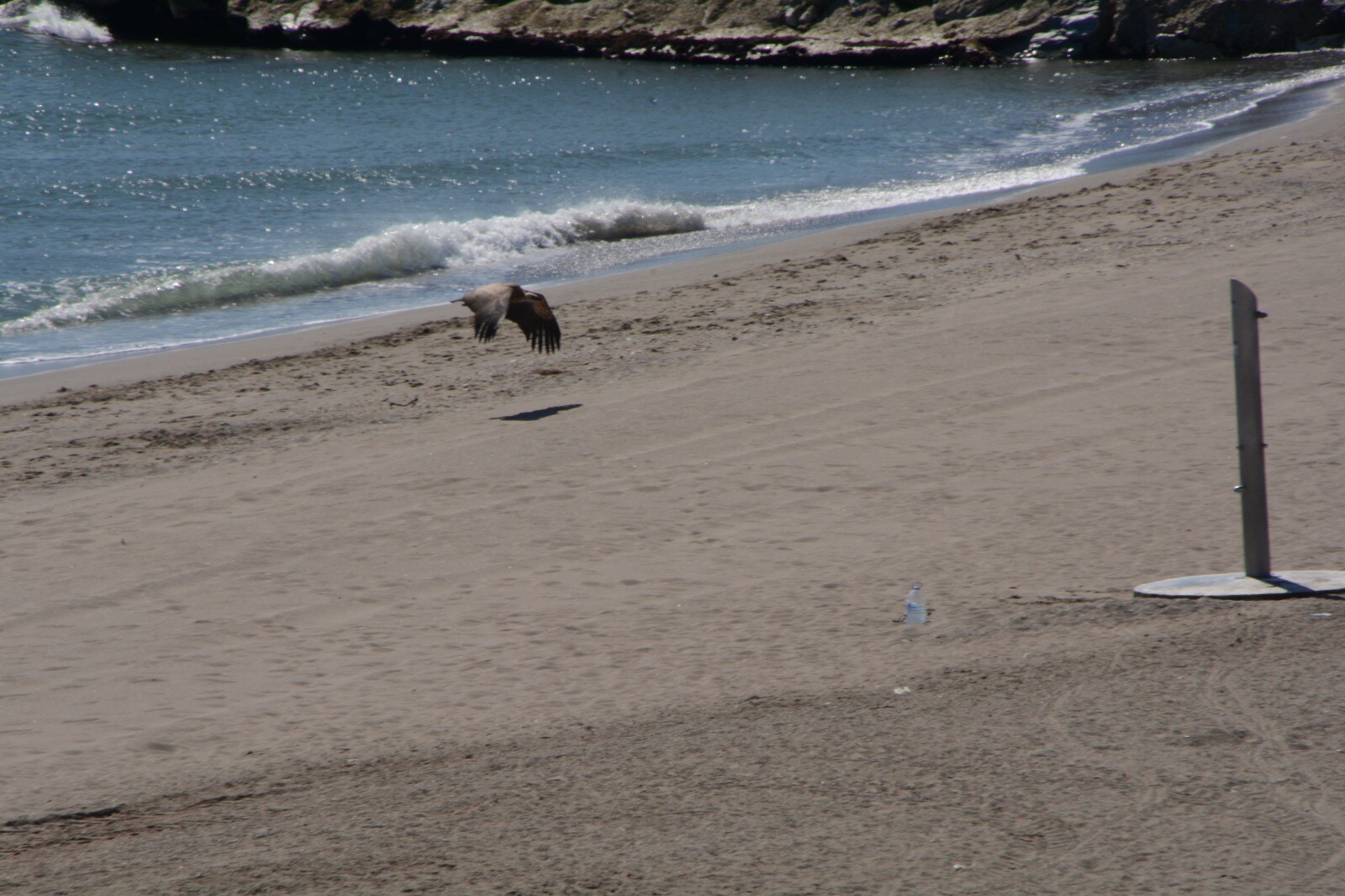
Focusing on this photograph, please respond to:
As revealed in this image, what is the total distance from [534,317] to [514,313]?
121 millimetres

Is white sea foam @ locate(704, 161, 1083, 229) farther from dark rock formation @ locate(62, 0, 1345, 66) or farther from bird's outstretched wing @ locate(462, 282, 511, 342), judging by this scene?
dark rock formation @ locate(62, 0, 1345, 66)

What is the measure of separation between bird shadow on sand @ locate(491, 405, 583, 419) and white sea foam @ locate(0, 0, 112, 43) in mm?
50317

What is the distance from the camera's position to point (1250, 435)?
13.4ft

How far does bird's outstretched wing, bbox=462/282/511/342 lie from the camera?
24.0 ft

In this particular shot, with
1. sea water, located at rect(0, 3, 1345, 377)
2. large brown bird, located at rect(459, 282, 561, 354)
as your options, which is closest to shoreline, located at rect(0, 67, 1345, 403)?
sea water, located at rect(0, 3, 1345, 377)

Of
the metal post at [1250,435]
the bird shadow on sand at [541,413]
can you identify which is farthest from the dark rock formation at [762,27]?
the metal post at [1250,435]

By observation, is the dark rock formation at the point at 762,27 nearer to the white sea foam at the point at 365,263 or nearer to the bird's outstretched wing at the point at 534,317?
the white sea foam at the point at 365,263

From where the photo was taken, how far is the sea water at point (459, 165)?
12.8 m

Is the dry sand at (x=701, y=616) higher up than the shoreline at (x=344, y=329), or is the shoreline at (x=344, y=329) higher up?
the shoreline at (x=344, y=329)

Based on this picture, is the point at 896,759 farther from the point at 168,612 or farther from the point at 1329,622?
the point at 168,612

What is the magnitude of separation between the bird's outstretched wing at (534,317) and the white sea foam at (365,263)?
→ 548cm

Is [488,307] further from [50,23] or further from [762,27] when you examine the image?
[50,23]

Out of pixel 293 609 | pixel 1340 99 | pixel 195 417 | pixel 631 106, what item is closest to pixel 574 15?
pixel 631 106

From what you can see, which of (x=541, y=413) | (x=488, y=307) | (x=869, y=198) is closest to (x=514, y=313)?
(x=488, y=307)
